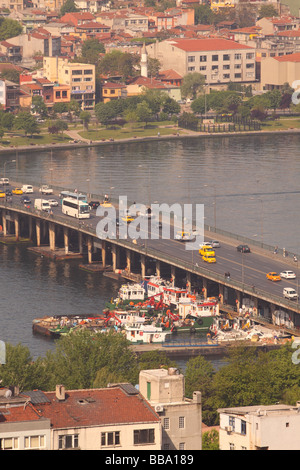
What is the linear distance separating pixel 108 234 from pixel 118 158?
194 ft

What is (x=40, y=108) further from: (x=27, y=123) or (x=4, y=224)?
(x=4, y=224)

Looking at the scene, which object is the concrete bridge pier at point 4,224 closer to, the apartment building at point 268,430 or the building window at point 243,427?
the apartment building at point 268,430

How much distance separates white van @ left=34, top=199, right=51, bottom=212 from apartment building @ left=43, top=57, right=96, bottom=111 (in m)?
83.2

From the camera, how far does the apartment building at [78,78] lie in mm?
195875

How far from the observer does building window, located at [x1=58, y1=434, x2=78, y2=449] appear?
40000 millimetres

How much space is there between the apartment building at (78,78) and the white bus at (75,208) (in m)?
85.8

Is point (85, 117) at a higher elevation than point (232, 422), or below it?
below

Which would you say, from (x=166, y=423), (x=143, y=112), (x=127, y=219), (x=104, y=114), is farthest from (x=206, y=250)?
(x=143, y=112)

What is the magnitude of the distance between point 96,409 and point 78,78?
15669 centimetres

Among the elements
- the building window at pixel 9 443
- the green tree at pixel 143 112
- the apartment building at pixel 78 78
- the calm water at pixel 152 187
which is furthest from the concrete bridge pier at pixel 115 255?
the apartment building at pixel 78 78

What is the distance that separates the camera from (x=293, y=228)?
365 ft

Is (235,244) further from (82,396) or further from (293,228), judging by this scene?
(82,396)

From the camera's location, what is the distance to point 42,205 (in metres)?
113

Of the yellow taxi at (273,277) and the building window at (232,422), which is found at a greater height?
the building window at (232,422)
